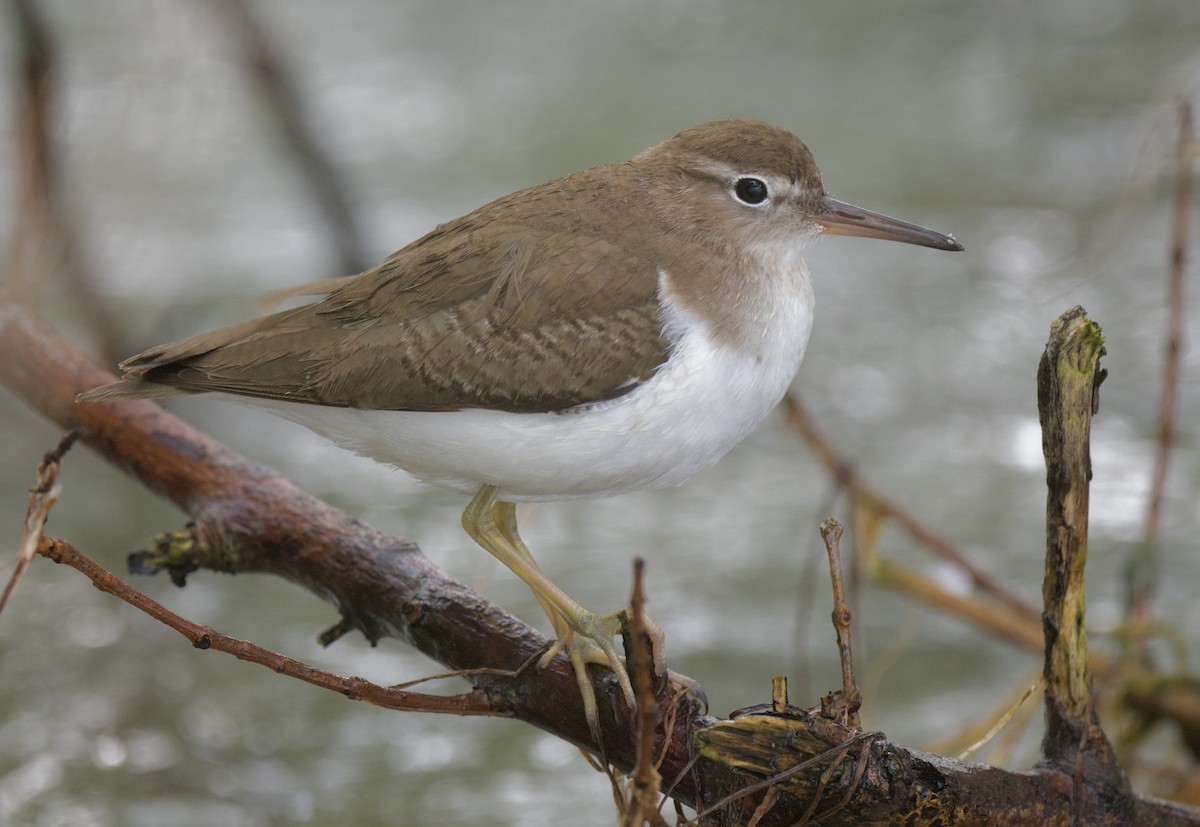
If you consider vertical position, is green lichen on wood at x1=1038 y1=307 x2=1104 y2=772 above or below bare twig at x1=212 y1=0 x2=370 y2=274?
below

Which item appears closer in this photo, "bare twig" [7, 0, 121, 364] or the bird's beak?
the bird's beak

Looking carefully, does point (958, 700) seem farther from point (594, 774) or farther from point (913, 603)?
point (594, 774)

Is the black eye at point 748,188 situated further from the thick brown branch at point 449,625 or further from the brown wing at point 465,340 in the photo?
the thick brown branch at point 449,625

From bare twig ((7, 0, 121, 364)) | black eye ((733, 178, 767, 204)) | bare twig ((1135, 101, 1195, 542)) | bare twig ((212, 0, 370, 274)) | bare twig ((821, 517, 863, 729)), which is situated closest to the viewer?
bare twig ((821, 517, 863, 729))

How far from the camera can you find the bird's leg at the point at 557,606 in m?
2.87

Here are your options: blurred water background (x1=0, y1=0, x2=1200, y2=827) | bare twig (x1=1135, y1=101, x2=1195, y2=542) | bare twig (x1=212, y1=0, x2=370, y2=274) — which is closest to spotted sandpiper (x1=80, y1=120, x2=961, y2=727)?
bare twig (x1=1135, y1=101, x2=1195, y2=542)

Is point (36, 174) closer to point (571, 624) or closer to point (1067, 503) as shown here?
point (571, 624)

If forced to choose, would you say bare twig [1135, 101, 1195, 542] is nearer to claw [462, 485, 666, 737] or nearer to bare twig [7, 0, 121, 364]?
claw [462, 485, 666, 737]

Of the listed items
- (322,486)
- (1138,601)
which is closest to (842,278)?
(322,486)

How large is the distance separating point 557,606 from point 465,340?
590mm

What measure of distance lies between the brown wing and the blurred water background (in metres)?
1.56

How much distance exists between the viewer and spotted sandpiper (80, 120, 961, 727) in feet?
9.31

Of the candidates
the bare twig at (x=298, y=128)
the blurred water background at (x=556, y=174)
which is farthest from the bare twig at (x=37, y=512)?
the bare twig at (x=298, y=128)

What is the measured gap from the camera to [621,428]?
2.80 meters
